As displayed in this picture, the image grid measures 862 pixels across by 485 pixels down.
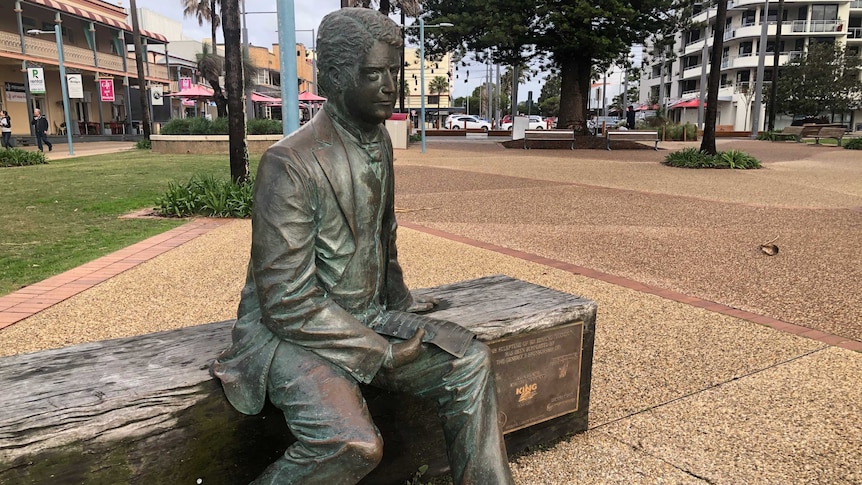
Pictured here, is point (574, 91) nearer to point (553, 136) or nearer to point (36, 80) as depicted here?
point (553, 136)

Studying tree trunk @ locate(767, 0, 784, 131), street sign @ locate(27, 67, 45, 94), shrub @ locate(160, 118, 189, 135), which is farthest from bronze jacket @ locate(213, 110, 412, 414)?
tree trunk @ locate(767, 0, 784, 131)

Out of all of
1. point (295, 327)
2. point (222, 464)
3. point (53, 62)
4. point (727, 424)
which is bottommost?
point (727, 424)

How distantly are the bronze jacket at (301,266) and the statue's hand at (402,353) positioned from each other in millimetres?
24

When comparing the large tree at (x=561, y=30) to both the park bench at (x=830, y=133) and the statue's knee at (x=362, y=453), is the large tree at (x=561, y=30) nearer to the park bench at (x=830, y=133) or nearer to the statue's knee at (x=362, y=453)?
the park bench at (x=830, y=133)

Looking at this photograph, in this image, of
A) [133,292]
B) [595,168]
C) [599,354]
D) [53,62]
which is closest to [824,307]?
[599,354]

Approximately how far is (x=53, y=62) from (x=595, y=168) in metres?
25.7

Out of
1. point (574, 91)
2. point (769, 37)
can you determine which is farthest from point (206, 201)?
point (769, 37)

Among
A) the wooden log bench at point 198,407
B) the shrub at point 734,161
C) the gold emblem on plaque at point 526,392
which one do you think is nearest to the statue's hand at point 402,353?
the wooden log bench at point 198,407

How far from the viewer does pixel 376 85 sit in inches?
73.2

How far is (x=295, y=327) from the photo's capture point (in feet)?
5.90

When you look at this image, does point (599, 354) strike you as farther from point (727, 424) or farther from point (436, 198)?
point (436, 198)

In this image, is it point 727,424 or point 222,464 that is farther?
point 727,424

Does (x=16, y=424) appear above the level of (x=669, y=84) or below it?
below

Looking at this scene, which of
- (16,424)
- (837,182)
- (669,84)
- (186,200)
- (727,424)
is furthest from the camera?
(669,84)
